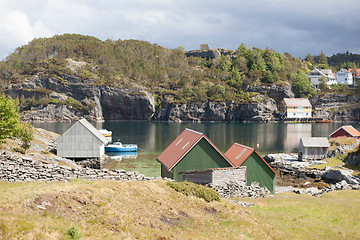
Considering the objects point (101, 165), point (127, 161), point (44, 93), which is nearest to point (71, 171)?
point (101, 165)

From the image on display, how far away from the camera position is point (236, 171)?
3556 cm

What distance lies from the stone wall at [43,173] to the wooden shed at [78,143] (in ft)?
102

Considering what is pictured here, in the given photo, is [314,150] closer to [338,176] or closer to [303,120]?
[338,176]

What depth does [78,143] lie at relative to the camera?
59281 mm

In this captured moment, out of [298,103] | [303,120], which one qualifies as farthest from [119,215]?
[298,103]

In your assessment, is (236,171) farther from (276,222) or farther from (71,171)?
(71,171)

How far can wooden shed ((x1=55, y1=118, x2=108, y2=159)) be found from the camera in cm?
5834

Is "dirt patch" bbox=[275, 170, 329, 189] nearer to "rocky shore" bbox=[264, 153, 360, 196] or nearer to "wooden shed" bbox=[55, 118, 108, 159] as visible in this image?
"rocky shore" bbox=[264, 153, 360, 196]

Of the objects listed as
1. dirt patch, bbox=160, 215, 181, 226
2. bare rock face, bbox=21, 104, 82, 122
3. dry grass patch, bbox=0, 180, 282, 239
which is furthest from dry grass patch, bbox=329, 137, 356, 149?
bare rock face, bbox=21, 104, 82, 122

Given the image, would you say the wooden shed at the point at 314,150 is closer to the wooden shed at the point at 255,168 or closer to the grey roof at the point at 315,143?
the grey roof at the point at 315,143

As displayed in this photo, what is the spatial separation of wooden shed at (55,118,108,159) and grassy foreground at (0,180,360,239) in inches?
1390

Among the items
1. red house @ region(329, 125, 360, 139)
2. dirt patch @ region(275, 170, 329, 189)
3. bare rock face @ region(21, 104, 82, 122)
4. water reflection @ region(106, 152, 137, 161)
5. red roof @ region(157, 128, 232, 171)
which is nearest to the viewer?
red roof @ region(157, 128, 232, 171)

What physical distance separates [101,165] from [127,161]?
701cm

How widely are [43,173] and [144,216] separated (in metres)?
11.2
